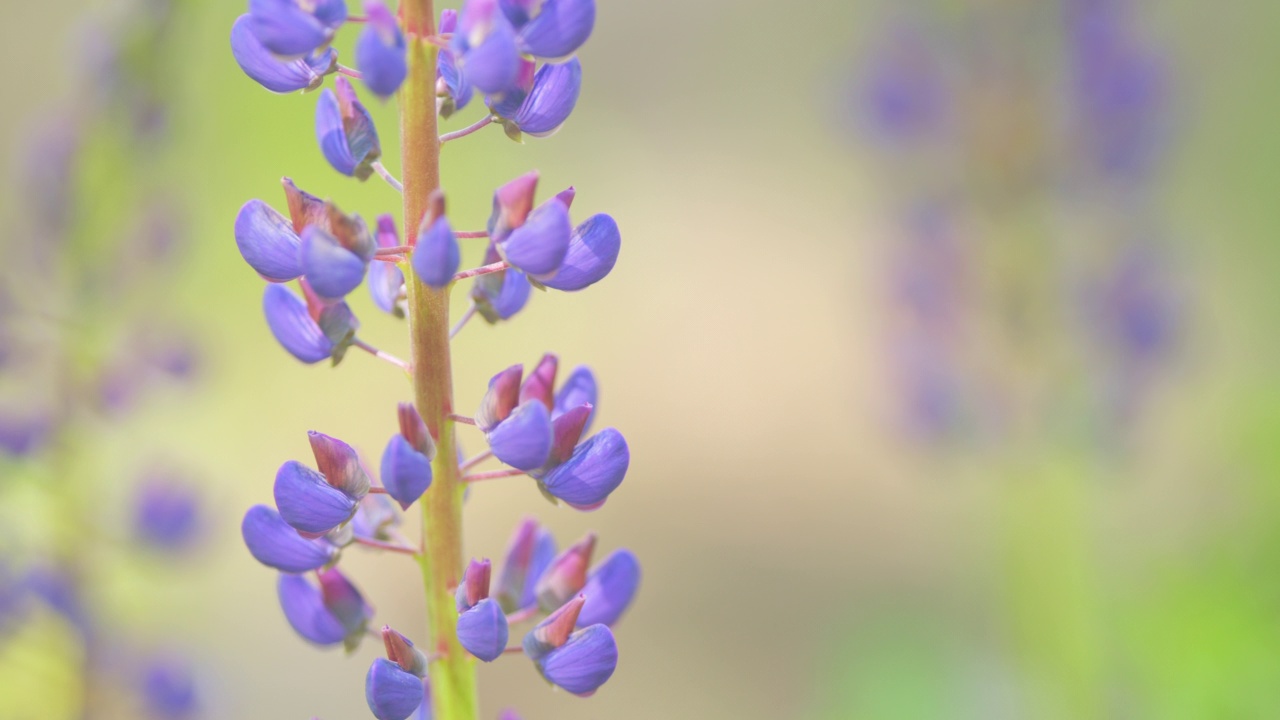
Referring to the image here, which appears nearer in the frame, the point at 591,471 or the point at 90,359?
the point at 591,471

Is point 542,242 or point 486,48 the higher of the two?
point 486,48

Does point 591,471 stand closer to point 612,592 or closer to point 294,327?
point 612,592

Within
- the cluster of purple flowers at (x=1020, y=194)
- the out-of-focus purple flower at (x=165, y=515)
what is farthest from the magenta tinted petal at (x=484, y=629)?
the cluster of purple flowers at (x=1020, y=194)

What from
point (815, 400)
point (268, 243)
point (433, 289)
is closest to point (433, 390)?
point (433, 289)

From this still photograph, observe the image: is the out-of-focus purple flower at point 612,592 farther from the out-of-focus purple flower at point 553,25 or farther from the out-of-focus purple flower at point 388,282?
the out-of-focus purple flower at point 553,25

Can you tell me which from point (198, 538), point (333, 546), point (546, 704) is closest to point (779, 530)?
point (546, 704)
